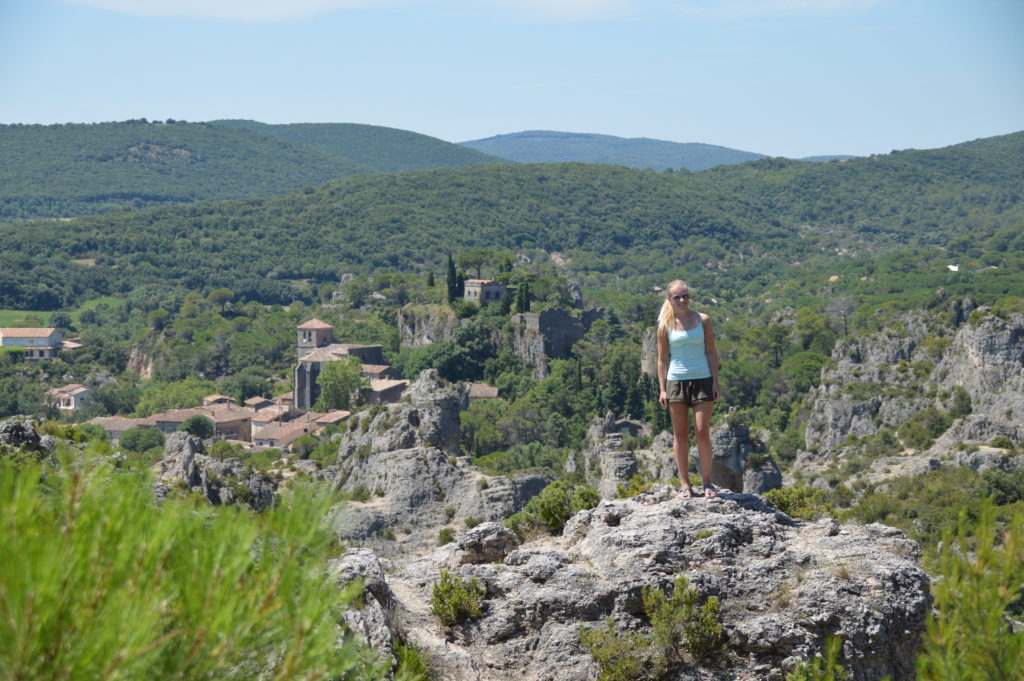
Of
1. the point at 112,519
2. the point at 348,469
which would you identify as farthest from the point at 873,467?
the point at 112,519

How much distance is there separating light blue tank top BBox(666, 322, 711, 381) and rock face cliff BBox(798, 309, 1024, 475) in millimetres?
33524

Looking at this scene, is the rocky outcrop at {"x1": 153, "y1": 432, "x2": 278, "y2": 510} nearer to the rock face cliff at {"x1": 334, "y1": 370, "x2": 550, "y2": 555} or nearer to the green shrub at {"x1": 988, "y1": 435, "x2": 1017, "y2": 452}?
the rock face cliff at {"x1": 334, "y1": 370, "x2": 550, "y2": 555}

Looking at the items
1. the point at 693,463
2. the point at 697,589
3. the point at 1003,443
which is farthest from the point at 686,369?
the point at 1003,443

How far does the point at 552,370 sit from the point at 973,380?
28526 mm

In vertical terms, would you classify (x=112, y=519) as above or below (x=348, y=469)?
above

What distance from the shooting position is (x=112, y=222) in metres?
159

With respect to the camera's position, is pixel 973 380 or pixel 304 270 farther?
pixel 304 270

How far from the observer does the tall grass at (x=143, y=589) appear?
14.7ft

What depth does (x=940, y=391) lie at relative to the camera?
49.9 m

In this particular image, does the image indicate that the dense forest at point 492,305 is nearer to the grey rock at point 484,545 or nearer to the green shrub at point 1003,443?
the green shrub at point 1003,443

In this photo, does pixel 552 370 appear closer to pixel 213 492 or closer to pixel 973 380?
pixel 973 380

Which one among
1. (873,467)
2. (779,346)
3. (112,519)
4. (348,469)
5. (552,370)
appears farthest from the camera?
(779,346)

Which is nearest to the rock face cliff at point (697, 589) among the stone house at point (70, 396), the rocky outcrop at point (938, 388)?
the rocky outcrop at point (938, 388)

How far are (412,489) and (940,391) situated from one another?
105ft
